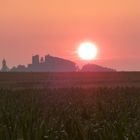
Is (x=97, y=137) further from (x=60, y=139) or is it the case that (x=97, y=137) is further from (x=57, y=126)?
(x=57, y=126)

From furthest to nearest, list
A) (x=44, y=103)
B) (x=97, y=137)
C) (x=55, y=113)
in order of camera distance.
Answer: (x=44, y=103) → (x=55, y=113) → (x=97, y=137)

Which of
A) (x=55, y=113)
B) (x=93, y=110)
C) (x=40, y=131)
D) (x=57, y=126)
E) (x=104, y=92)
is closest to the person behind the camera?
(x=40, y=131)

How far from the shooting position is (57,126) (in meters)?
11.0

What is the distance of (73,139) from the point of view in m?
8.56

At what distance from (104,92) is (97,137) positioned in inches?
669

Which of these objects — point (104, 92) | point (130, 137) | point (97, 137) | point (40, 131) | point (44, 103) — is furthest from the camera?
point (104, 92)

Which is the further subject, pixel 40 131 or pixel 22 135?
pixel 22 135

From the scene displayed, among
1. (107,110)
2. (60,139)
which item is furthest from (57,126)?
(107,110)

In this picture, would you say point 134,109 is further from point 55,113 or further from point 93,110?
point 55,113

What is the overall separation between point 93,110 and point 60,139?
7201mm

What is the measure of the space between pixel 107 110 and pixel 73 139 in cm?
677

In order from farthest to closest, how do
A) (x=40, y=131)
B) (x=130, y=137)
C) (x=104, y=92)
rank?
(x=104, y=92) < (x=40, y=131) < (x=130, y=137)

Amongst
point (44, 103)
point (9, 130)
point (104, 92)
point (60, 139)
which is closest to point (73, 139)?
point (60, 139)

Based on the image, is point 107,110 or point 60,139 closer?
point 60,139
